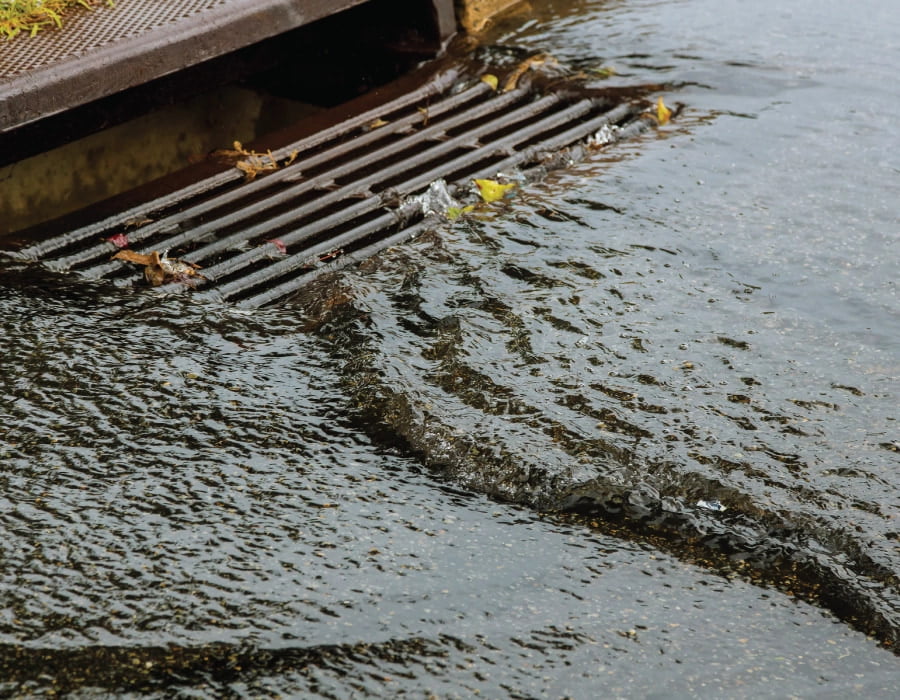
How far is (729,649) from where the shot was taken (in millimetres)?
1955

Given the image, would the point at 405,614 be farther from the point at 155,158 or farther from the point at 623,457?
the point at 155,158

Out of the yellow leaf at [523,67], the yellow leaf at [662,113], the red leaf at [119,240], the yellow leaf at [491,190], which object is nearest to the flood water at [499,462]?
the yellow leaf at [491,190]

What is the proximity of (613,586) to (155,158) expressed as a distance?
3701 millimetres

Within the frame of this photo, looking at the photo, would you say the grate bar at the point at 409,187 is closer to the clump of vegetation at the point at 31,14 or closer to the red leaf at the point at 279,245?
the red leaf at the point at 279,245

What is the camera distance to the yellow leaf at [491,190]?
11.9 ft

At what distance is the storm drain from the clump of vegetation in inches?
29.0

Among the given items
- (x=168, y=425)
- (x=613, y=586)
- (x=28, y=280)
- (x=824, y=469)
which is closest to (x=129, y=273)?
(x=28, y=280)

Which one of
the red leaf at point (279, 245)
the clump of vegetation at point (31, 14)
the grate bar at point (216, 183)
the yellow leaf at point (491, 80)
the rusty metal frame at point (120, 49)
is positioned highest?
the clump of vegetation at point (31, 14)

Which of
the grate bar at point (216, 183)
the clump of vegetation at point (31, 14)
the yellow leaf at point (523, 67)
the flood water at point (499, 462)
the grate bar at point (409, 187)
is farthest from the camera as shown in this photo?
the yellow leaf at point (523, 67)

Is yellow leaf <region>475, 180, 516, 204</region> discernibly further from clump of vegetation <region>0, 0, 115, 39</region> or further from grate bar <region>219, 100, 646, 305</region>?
clump of vegetation <region>0, 0, 115, 39</region>

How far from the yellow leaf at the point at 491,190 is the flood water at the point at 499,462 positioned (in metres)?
0.14

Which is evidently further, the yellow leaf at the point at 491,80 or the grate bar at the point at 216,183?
the yellow leaf at the point at 491,80

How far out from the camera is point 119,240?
11.1 feet

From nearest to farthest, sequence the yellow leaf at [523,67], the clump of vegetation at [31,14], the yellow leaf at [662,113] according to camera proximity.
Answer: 1. the clump of vegetation at [31,14]
2. the yellow leaf at [662,113]
3. the yellow leaf at [523,67]
